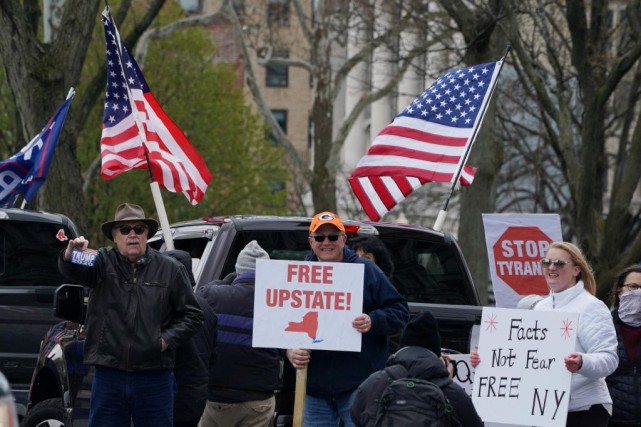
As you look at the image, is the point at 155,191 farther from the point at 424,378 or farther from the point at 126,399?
the point at 424,378

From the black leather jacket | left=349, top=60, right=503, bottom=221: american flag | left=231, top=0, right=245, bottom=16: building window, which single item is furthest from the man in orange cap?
left=231, top=0, right=245, bottom=16: building window

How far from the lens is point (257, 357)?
8.16m

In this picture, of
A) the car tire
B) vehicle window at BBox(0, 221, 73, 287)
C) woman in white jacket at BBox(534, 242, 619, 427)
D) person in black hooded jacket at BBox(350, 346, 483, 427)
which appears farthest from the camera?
vehicle window at BBox(0, 221, 73, 287)

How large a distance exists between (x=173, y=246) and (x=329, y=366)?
2.39 m

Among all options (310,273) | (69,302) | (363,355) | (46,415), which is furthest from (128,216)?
(46,415)

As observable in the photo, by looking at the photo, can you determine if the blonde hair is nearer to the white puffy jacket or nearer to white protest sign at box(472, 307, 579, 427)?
the white puffy jacket

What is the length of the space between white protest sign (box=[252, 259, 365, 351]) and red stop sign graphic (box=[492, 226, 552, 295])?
3.35m

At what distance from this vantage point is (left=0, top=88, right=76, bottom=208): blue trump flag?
1430cm

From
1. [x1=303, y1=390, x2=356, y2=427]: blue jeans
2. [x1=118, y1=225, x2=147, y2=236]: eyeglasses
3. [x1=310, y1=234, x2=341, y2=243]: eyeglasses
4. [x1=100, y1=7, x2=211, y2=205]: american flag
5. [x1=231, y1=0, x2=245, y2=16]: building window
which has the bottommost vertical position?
[x1=303, y1=390, x2=356, y2=427]: blue jeans

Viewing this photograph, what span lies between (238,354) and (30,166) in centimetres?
678

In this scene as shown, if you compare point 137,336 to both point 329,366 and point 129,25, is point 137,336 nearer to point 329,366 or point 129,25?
point 329,366

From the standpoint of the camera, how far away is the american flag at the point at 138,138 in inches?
475

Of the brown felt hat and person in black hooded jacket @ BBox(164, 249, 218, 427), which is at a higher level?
the brown felt hat

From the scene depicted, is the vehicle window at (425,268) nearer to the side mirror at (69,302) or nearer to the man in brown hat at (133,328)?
the man in brown hat at (133,328)
